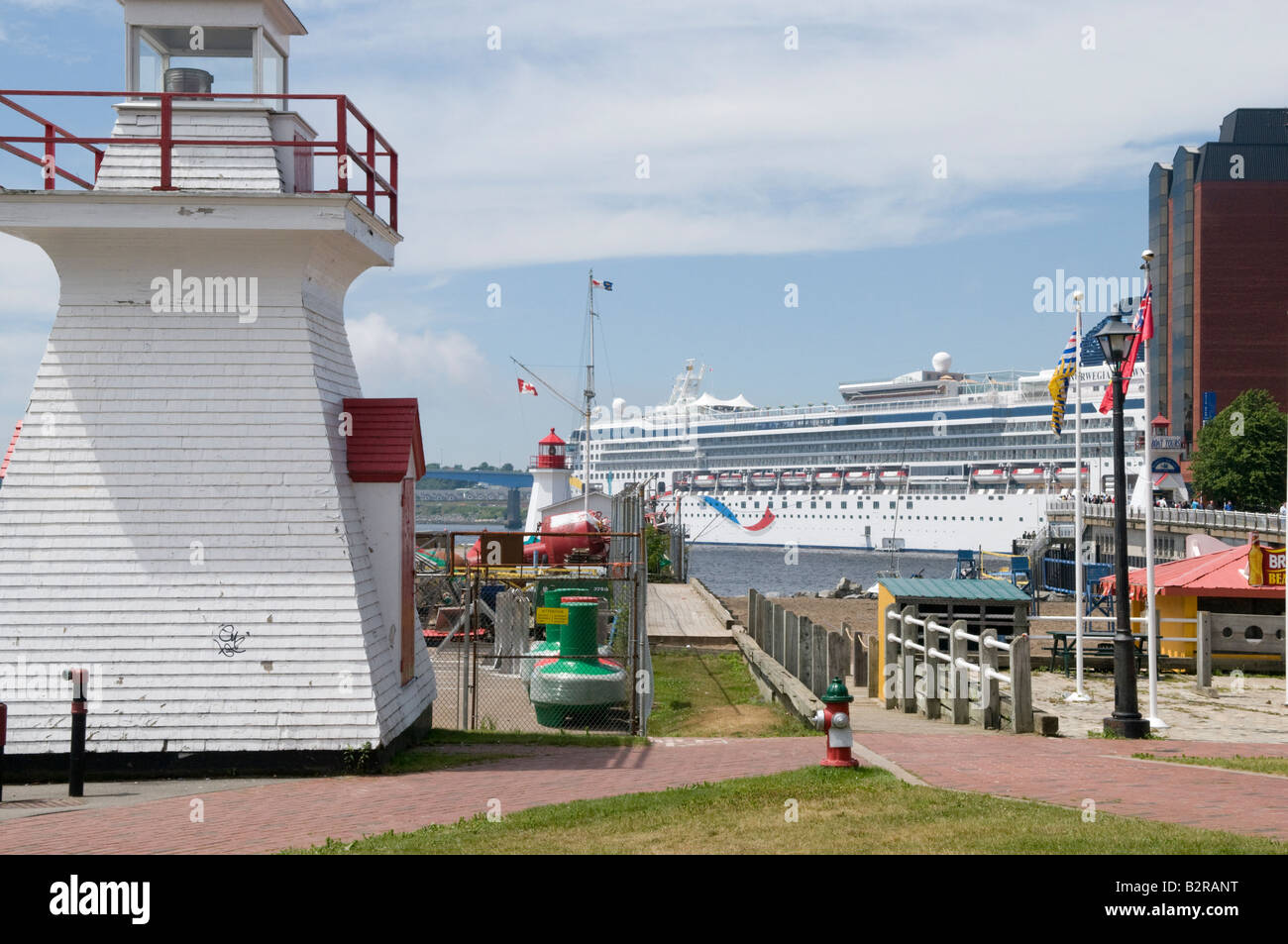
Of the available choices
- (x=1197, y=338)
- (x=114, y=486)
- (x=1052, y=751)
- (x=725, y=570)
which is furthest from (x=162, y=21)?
(x=1197, y=338)

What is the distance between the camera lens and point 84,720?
8.57 metres

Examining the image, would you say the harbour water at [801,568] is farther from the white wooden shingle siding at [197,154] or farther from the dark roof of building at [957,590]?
the white wooden shingle siding at [197,154]

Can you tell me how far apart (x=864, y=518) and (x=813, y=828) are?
277 ft

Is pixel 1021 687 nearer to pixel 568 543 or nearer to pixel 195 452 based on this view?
pixel 195 452

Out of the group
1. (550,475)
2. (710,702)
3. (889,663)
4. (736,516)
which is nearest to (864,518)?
(736,516)

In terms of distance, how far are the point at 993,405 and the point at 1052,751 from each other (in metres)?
80.3

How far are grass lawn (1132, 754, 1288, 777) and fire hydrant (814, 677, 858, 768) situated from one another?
2.81 metres

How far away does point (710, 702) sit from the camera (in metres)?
15.6

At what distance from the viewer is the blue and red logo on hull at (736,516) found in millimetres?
98125

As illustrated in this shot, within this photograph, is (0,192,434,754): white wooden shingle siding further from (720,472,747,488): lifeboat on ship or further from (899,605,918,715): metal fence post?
(720,472,747,488): lifeboat on ship

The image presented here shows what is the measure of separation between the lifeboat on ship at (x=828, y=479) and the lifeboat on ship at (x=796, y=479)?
123 cm

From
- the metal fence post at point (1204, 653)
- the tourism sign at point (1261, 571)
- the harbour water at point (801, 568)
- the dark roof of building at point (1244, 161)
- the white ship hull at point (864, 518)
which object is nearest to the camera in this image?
the metal fence post at point (1204, 653)

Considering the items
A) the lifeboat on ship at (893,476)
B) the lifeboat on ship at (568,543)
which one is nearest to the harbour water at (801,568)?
the lifeboat on ship at (893,476)
